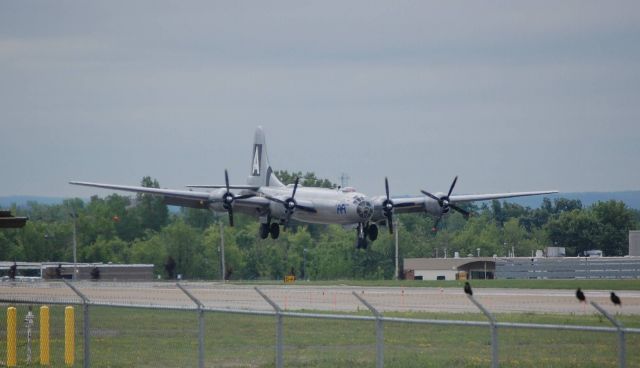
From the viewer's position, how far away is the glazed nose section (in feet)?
245

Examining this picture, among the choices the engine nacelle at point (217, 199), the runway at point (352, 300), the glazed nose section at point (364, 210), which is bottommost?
the runway at point (352, 300)

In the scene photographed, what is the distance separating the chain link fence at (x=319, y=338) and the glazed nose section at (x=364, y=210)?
83.0ft

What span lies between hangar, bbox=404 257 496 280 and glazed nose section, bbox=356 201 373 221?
731 inches

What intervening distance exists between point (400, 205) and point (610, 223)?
1548 inches

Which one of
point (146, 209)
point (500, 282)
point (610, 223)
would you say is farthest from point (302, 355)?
point (146, 209)

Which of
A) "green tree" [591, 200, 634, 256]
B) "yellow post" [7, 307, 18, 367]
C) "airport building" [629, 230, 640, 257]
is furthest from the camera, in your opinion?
"green tree" [591, 200, 634, 256]

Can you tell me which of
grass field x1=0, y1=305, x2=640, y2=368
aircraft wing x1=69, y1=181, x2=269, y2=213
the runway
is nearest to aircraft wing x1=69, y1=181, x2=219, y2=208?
aircraft wing x1=69, y1=181, x2=269, y2=213

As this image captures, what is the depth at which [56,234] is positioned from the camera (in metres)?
110

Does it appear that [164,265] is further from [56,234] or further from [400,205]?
[400,205]

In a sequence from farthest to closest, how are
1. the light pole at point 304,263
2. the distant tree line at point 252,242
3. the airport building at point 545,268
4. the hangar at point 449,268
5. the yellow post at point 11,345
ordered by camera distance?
the light pole at point 304,263, the distant tree line at point 252,242, the hangar at point 449,268, the airport building at point 545,268, the yellow post at point 11,345

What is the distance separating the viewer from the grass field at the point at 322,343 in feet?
63.7

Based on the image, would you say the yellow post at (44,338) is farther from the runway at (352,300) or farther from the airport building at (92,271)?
the airport building at (92,271)

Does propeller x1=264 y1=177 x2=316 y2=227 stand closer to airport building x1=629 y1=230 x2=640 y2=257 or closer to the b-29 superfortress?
the b-29 superfortress

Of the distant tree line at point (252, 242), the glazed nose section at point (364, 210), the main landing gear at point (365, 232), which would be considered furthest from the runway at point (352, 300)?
the distant tree line at point (252, 242)
